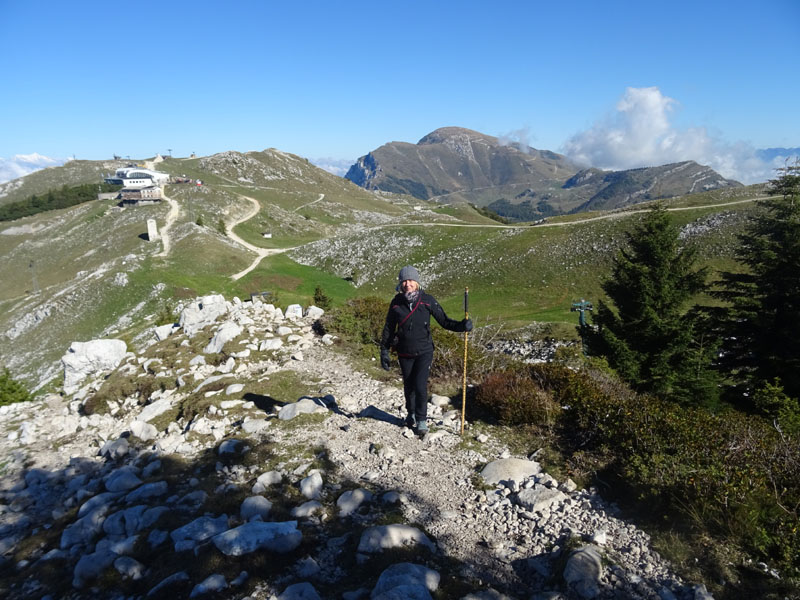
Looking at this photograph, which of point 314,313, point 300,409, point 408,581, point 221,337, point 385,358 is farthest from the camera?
point 314,313

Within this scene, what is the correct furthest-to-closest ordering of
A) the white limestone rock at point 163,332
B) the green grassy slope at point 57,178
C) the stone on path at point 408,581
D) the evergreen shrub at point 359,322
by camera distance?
the green grassy slope at point 57,178, the white limestone rock at point 163,332, the evergreen shrub at point 359,322, the stone on path at point 408,581

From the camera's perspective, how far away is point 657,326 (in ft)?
70.5

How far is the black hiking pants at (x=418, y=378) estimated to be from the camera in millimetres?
8891

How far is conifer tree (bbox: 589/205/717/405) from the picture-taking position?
777 inches

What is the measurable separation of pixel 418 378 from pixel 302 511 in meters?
3.33

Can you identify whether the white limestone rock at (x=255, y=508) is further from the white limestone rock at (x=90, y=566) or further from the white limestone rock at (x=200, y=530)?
the white limestone rock at (x=90, y=566)

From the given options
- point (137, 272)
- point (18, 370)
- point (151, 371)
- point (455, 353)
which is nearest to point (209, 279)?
point (137, 272)

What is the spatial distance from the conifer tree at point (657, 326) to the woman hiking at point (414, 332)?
14.8m

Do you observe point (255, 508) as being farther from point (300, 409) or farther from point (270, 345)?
point (270, 345)

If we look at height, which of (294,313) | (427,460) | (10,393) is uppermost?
(294,313)

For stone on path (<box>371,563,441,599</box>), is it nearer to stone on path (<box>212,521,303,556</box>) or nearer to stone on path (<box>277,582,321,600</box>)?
stone on path (<box>277,582,321,600</box>)

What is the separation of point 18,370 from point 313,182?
113192mm

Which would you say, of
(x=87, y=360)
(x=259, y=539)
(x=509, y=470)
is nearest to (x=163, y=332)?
(x=87, y=360)

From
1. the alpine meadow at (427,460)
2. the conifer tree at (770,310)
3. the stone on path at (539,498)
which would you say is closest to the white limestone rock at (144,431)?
the alpine meadow at (427,460)
